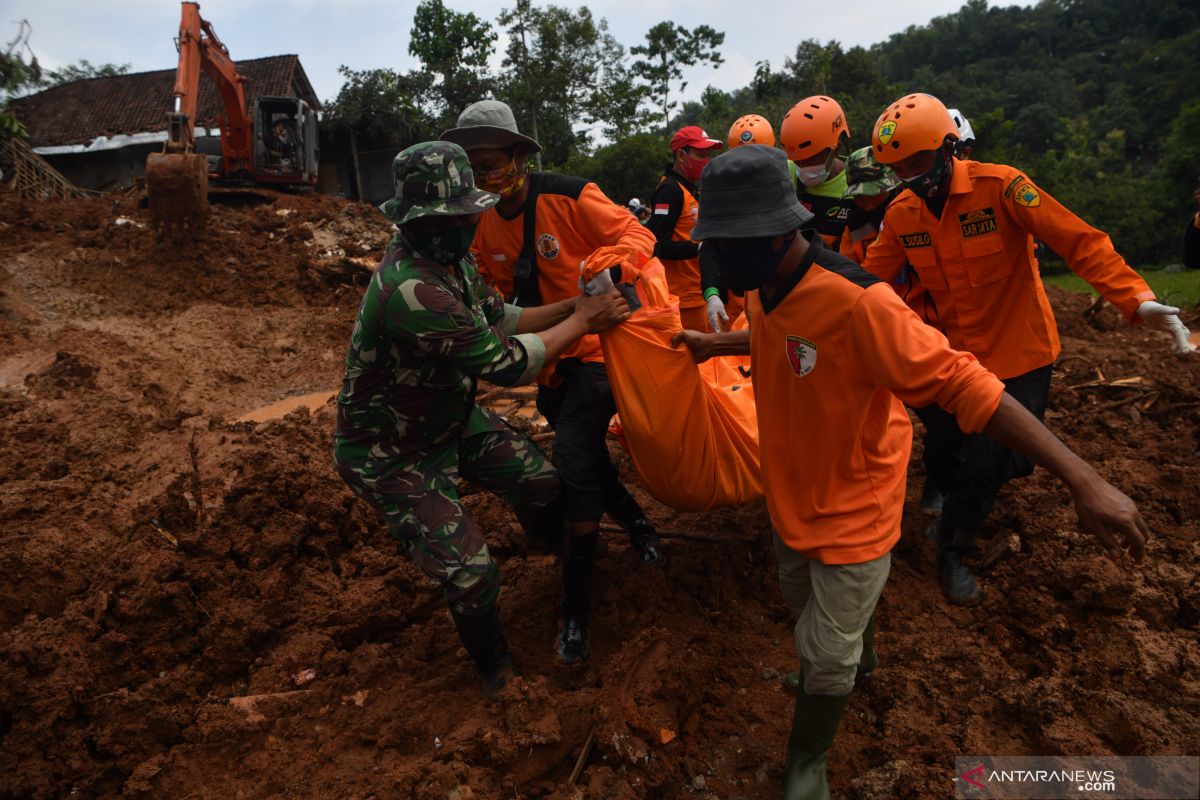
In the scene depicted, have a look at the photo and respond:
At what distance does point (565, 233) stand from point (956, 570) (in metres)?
2.39

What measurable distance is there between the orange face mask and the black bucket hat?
5.30 feet

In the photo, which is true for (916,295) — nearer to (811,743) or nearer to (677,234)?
(677,234)

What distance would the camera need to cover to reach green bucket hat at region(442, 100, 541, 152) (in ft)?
11.1

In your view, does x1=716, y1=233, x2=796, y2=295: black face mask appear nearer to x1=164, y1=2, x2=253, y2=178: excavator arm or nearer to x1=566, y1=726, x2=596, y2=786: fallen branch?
x1=566, y1=726, x2=596, y2=786: fallen branch

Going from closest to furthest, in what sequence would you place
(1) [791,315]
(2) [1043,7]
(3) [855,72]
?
(1) [791,315]
(3) [855,72]
(2) [1043,7]

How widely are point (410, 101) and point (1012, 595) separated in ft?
95.3

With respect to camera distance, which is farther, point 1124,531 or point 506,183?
point 506,183

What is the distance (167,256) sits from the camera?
38.6 feet

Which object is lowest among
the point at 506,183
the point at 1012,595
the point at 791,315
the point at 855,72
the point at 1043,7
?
the point at 1012,595

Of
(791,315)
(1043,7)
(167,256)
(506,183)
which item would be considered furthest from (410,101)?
(1043,7)

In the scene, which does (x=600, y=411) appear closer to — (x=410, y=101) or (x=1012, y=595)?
(x=1012, y=595)

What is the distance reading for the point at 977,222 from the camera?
11.0 ft

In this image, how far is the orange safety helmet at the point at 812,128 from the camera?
4.58 m

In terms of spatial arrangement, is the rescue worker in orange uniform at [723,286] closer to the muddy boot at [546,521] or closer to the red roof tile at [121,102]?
the muddy boot at [546,521]
